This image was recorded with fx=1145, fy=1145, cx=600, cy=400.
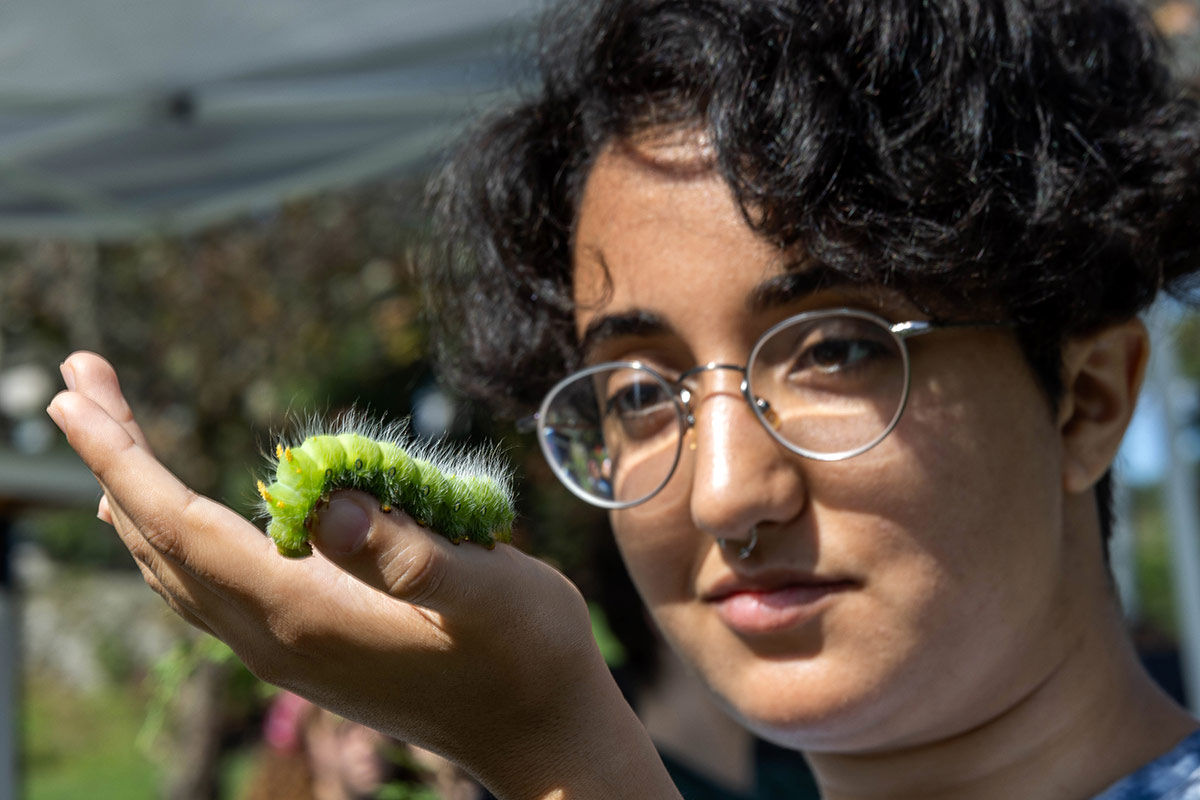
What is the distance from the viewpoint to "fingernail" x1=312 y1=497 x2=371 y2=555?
3.10ft

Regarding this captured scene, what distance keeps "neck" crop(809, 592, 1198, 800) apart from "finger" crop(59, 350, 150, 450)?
1.13 metres

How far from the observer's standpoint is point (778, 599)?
156 cm

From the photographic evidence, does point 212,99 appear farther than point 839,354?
Yes

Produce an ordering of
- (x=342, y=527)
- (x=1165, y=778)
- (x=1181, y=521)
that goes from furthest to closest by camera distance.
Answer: (x=1181, y=521) → (x=1165, y=778) → (x=342, y=527)

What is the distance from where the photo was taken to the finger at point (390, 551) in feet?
3.12

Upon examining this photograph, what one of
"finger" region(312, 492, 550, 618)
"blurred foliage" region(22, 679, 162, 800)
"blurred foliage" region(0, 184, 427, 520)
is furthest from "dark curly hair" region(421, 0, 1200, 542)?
"blurred foliage" region(22, 679, 162, 800)

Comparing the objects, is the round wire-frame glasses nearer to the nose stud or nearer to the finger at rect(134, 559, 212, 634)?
the nose stud

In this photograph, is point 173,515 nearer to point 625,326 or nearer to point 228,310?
point 625,326

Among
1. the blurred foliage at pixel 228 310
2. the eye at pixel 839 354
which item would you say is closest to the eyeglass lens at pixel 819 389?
the eye at pixel 839 354

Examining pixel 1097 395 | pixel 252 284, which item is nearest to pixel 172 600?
pixel 1097 395

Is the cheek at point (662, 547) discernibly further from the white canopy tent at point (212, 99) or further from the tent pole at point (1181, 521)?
the tent pole at point (1181, 521)

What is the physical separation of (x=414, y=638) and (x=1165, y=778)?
3.39ft

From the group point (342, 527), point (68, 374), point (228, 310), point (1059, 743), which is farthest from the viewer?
point (228, 310)

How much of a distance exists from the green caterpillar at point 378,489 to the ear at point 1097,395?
0.94 meters
